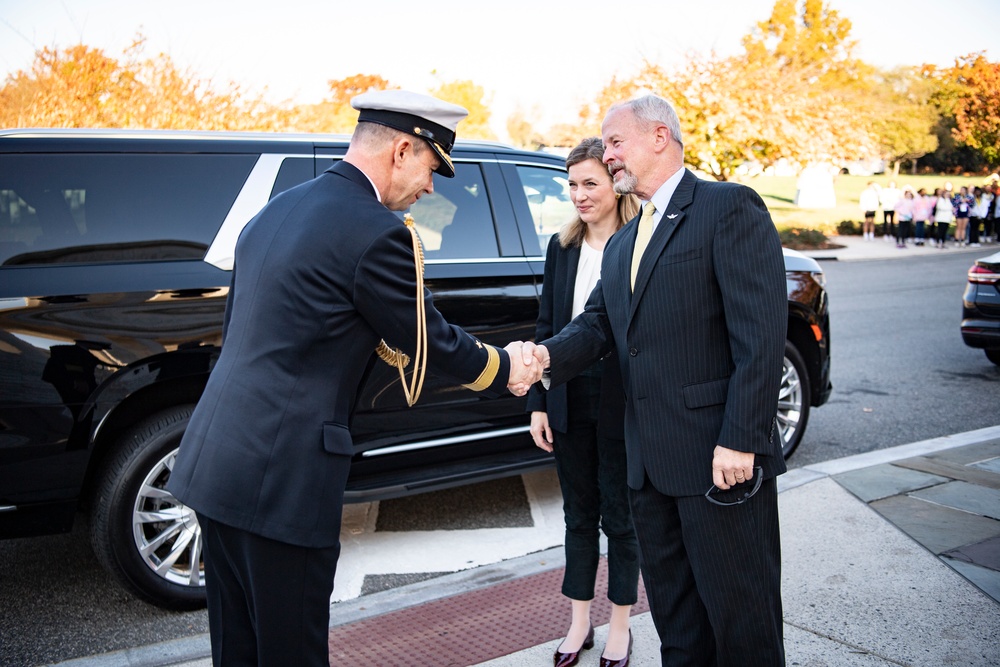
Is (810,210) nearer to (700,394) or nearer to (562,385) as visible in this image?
(562,385)

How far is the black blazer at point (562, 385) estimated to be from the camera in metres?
3.32

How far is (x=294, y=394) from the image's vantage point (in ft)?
7.13

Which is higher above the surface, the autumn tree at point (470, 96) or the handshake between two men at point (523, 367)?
the autumn tree at point (470, 96)

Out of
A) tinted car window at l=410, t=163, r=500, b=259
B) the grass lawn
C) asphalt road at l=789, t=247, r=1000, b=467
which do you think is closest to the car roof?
tinted car window at l=410, t=163, r=500, b=259

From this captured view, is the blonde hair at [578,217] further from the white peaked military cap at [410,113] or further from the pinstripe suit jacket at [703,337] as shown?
the white peaked military cap at [410,113]

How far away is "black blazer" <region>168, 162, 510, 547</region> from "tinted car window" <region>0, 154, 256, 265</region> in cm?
185

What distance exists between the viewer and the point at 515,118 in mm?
64438

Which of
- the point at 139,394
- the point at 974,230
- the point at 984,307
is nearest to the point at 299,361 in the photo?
the point at 139,394

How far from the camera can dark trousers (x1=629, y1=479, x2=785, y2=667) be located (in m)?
2.53

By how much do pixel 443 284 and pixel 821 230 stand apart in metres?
26.9

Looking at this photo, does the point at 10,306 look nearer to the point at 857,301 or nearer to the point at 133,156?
the point at 133,156

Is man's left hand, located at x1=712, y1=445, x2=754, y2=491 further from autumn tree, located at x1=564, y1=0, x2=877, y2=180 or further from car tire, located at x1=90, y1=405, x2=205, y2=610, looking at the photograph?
autumn tree, located at x1=564, y1=0, x2=877, y2=180

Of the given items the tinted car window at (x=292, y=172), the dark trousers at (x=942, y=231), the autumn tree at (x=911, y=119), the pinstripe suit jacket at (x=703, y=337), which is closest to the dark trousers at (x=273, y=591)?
the pinstripe suit jacket at (x=703, y=337)

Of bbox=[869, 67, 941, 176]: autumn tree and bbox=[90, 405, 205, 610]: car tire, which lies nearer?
bbox=[90, 405, 205, 610]: car tire
